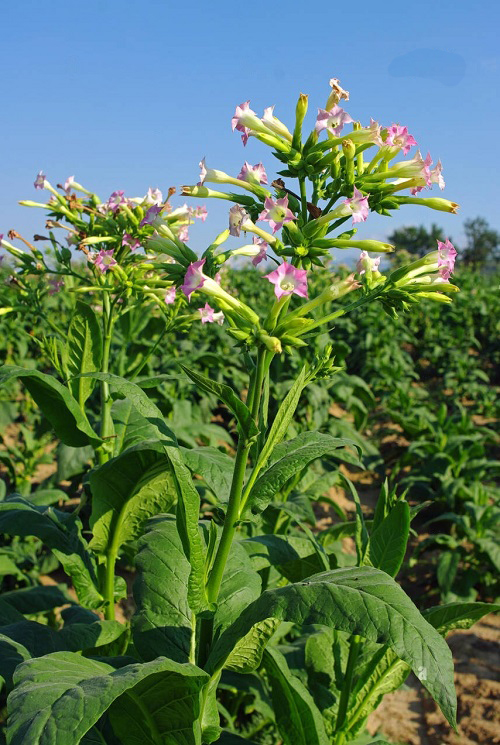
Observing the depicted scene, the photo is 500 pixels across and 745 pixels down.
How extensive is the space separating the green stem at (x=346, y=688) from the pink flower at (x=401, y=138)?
→ 139 centimetres

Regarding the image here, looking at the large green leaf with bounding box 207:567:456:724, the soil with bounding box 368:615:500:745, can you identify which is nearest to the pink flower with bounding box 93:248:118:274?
the large green leaf with bounding box 207:567:456:724

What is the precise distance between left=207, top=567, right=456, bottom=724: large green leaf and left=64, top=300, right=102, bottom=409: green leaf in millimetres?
1136

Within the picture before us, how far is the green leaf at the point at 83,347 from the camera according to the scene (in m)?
2.27

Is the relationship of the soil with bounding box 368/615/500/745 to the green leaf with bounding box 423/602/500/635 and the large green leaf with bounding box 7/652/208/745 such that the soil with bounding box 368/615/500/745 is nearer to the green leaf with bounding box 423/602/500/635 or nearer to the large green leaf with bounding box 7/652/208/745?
the green leaf with bounding box 423/602/500/635

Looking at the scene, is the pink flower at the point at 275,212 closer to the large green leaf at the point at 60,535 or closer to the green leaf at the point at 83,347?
the green leaf at the point at 83,347

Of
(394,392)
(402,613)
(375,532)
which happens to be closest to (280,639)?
(375,532)

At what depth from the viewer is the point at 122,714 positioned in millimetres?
1668

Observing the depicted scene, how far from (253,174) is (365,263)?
0.37 meters

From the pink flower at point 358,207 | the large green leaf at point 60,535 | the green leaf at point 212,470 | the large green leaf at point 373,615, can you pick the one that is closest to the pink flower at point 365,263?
the pink flower at point 358,207

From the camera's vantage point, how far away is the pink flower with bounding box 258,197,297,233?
1.50 meters

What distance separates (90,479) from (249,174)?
3.44 feet

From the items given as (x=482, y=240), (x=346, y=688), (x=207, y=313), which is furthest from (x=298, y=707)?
(x=482, y=240)

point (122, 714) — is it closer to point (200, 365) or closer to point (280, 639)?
point (280, 639)

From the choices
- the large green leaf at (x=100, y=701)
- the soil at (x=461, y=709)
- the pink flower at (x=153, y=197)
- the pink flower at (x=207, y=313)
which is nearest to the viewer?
the large green leaf at (x=100, y=701)
